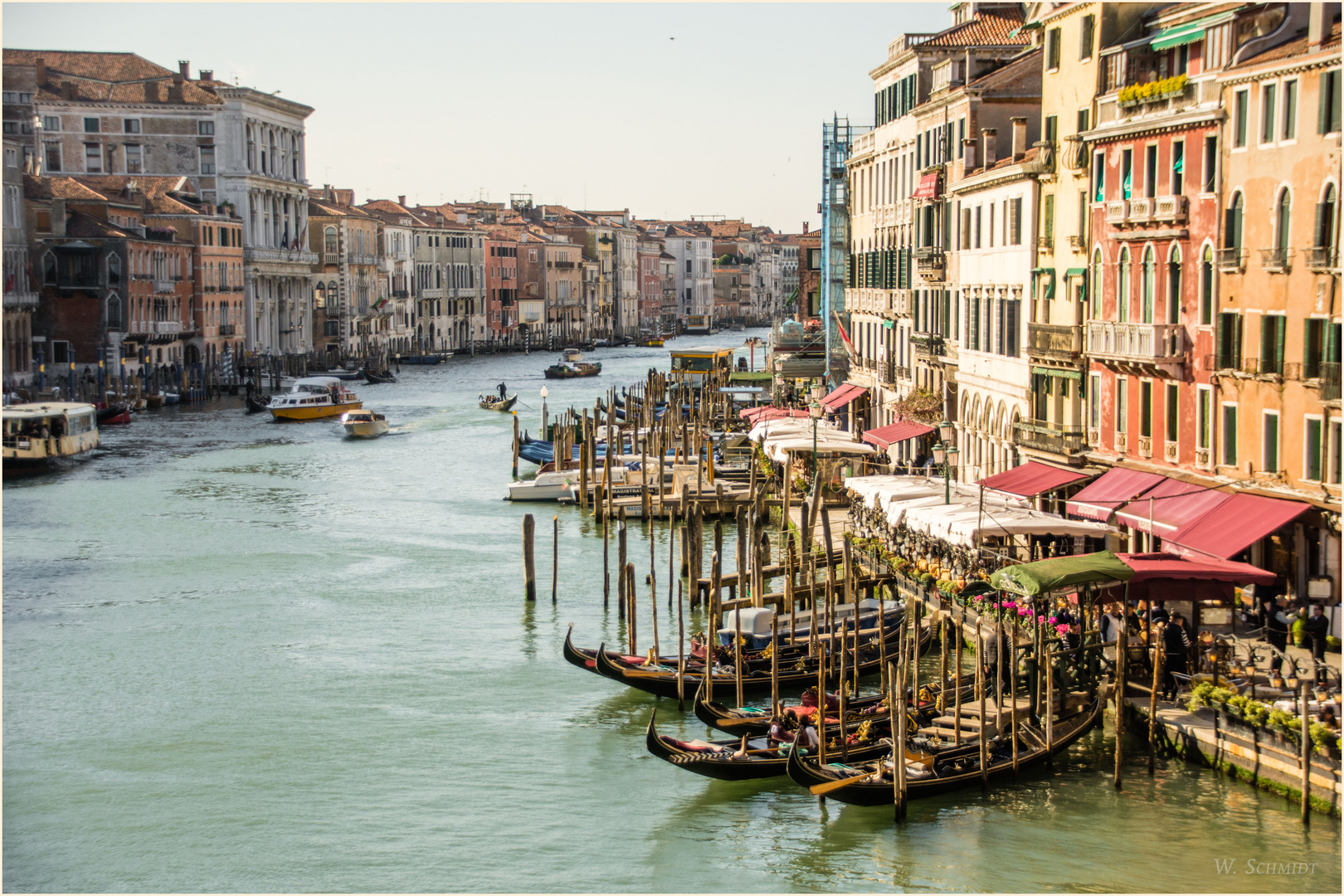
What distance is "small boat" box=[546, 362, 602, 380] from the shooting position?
66000 mm

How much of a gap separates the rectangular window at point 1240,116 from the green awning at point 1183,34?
0.86 meters

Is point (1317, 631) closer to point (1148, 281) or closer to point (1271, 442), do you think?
point (1271, 442)

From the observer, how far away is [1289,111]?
593 inches

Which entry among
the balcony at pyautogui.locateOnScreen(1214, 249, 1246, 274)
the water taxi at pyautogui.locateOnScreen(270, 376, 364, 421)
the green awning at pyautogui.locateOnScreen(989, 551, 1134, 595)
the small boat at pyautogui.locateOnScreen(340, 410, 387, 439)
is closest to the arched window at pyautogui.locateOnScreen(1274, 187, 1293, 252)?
the balcony at pyautogui.locateOnScreen(1214, 249, 1246, 274)

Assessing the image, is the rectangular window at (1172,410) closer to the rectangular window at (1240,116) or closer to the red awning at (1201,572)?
the rectangular window at (1240,116)

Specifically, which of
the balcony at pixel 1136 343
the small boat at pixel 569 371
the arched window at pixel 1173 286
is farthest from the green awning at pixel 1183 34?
the small boat at pixel 569 371

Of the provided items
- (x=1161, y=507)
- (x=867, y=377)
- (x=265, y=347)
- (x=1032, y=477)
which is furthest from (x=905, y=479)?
(x=265, y=347)

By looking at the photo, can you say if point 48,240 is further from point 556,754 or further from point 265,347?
point 556,754

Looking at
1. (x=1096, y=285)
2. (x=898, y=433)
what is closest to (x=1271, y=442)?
(x=1096, y=285)

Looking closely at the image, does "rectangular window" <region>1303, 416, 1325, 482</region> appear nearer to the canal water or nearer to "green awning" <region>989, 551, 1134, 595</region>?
"green awning" <region>989, 551, 1134, 595</region>

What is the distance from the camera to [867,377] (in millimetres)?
32750

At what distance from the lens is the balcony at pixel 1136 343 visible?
17.1m

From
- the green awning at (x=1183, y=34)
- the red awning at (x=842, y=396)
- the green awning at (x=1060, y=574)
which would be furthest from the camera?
the red awning at (x=842, y=396)

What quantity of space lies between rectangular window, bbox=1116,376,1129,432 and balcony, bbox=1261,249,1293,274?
3.16 metres
